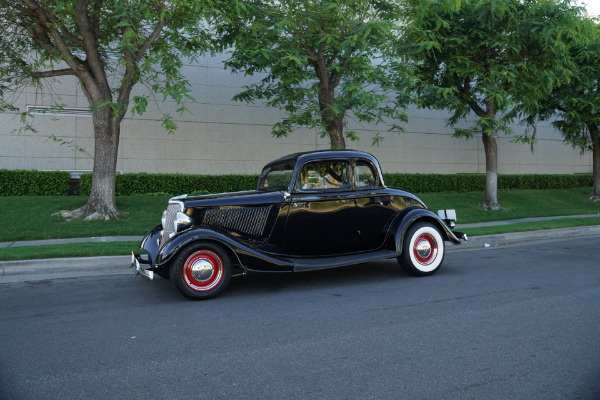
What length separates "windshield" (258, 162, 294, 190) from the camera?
6.49m

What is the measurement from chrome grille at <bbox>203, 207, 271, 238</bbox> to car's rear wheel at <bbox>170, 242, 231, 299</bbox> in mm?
410

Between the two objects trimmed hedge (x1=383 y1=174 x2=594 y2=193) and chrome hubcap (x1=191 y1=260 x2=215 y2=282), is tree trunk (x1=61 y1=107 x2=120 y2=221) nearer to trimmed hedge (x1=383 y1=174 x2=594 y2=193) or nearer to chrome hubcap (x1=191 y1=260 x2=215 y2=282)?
chrome hubcap (x1=191 y1=260 x2=215 y2=282)

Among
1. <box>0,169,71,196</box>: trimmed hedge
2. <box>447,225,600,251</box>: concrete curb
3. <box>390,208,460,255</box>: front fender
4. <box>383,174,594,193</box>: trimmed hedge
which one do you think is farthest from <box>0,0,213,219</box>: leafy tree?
<box>383,174,594,193</box>: trimmed hedge

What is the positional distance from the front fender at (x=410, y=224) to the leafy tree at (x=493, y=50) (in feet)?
22.1

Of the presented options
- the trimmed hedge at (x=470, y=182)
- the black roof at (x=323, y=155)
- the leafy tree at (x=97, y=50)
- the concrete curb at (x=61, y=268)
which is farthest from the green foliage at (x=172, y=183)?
the black roof at (x=323, y=155)

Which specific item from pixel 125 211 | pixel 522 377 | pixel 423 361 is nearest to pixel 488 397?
pixel 522 377

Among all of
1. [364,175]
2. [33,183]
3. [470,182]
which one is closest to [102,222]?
[33,183]

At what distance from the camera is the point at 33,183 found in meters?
14.3

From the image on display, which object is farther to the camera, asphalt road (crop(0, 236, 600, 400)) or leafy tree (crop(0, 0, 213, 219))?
leafy tree (crop(0, 0, 213, 219))

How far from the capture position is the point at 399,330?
4.24 metres

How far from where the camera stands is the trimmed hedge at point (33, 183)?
14.0 m

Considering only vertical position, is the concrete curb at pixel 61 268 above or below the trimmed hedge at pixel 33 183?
below

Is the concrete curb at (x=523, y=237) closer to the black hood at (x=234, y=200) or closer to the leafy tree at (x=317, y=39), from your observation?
the leafy tree at (x=317, y=39)

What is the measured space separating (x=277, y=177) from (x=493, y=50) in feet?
38.2
